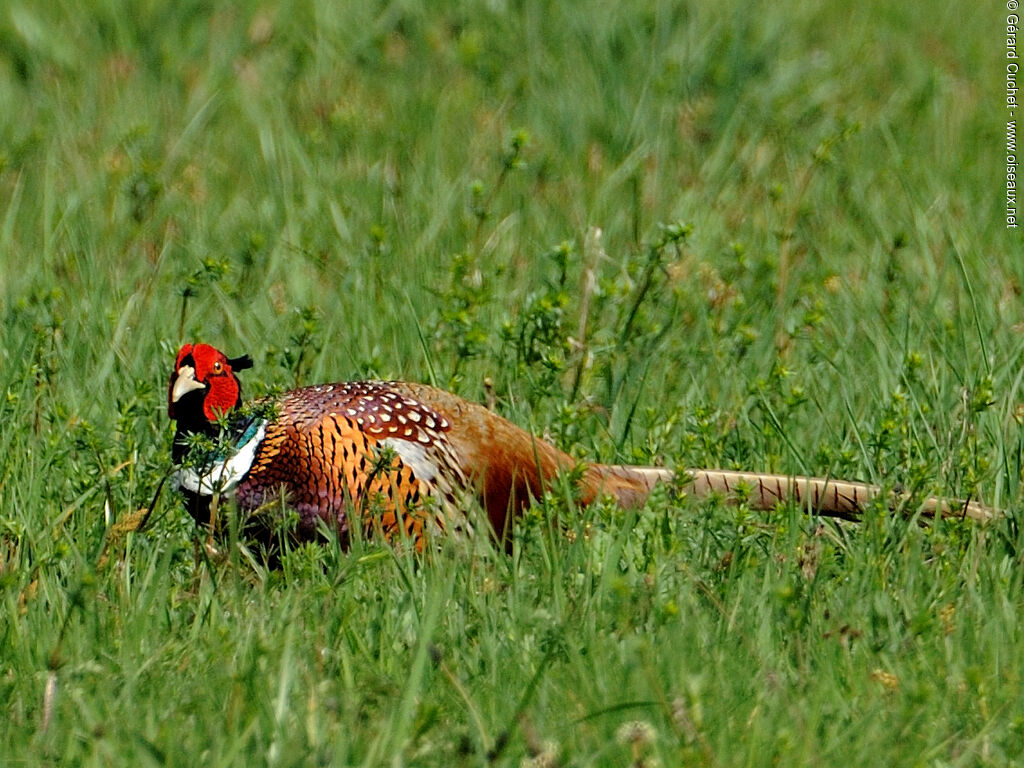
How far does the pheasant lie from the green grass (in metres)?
0.12

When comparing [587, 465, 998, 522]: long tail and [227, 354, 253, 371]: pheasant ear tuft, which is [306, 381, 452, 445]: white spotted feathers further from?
[587, 465, 998, 522]: long tail

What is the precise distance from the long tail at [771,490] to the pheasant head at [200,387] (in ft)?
3.27

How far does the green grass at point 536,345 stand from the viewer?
10.0 ft

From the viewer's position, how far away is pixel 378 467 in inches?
156

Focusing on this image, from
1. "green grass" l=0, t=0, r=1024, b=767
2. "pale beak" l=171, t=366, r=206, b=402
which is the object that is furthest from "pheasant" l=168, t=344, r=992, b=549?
"green grass" l=0, t=0, r=1024, b=767

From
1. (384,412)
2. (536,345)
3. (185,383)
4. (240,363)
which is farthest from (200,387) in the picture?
(536,345)

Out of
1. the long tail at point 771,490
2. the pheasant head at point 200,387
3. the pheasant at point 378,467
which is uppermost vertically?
the pheasant head at point 200,387

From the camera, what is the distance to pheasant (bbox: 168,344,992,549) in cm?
405

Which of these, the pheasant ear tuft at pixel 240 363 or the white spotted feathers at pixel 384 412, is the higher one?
the pheasant ear tuft at pixel 240 363

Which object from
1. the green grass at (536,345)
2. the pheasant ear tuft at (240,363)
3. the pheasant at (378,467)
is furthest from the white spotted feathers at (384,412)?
the green grass at (536,345)

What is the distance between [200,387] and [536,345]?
149cm

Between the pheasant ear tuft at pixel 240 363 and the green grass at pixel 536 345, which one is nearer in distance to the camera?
the green grass at pixel 536 345

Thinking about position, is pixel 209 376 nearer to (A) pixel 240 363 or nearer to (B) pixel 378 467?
(A) pixel 240 363

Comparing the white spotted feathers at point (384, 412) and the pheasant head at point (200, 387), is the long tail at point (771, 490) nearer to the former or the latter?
the white spotted feathers at point (384, 412)
